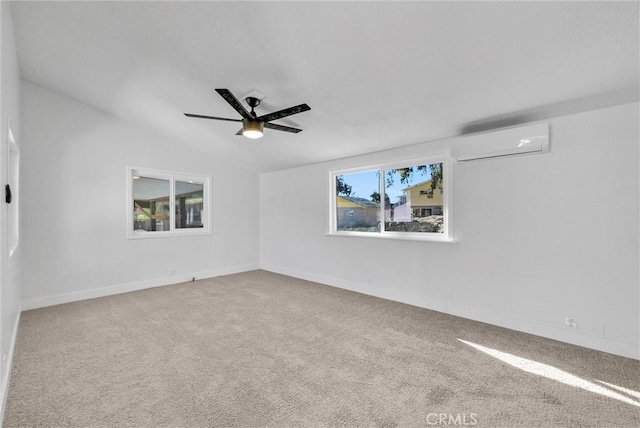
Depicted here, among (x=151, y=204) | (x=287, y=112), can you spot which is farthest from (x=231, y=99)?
(x=151, y=204)

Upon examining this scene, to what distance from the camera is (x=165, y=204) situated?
5.39 m

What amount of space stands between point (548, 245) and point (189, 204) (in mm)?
5656

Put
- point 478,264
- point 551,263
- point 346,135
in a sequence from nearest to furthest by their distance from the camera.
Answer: point 551,263 → point 478,264 → point 346,135

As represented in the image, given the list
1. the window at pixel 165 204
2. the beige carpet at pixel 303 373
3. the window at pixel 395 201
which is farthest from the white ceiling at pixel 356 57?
the beige carpet at pixel 303 373

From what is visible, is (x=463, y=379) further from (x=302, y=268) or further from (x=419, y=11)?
(x=302, y=268)

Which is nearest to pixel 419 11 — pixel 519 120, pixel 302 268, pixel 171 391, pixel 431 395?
pixel 519 120

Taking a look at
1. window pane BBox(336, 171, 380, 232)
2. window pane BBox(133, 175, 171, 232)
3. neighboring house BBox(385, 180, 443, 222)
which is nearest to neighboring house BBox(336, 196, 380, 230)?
window pane BBox(336, 171, 380, 232)

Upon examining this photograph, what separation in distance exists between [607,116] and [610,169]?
1.60ft

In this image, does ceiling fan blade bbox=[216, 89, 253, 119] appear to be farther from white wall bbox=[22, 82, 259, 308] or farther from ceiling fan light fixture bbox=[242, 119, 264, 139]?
white wall bbox=[22, 82, 259, 308]

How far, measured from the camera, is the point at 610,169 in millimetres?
2629

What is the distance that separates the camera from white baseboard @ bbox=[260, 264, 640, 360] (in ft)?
8.59

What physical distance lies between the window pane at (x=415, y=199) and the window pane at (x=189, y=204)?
371 centimetres

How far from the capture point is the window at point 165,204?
4.99m

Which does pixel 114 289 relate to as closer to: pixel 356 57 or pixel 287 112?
pixel 287 112
